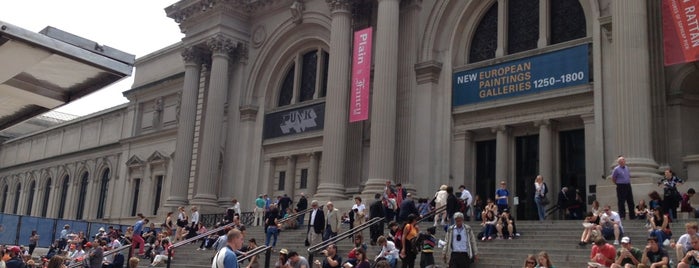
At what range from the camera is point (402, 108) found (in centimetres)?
2481

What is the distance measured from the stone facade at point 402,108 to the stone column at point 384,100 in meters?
0.05

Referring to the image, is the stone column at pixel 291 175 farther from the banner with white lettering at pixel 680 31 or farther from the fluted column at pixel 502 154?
the banner with white lettering at pixel 680 31

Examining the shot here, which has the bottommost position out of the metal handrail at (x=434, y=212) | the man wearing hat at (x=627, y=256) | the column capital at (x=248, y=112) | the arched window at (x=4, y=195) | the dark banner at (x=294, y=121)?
the man wearing hat at (x=627, y=256)

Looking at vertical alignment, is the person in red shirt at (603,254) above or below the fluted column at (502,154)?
below

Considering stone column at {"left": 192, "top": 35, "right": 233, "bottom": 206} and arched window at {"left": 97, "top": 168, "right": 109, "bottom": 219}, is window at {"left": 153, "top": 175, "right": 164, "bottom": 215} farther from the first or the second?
stone column at {"left": 192, "top": 35, "right": 233, "bottom": 206}

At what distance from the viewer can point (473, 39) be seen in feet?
79.8

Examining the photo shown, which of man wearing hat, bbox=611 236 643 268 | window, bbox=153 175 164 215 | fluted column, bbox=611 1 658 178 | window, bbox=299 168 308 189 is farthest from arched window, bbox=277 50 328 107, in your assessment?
man wearing hat, bbox=611 236 643 268

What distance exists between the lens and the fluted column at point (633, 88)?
1702 centimetres

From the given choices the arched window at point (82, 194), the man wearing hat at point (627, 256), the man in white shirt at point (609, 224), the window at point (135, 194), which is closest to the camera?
the man wearing hat at point (627, 256)

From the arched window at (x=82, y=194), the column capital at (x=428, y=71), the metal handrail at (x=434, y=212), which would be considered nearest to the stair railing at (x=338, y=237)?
the metal handrail at (x=434, y=212)

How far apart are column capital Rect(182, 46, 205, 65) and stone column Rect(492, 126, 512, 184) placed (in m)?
16.6

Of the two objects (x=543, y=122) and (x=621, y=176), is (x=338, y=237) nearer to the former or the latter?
(x=621, y=176)

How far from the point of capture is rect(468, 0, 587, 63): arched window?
70.4ft

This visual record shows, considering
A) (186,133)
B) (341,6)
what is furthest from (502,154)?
(186,133)
